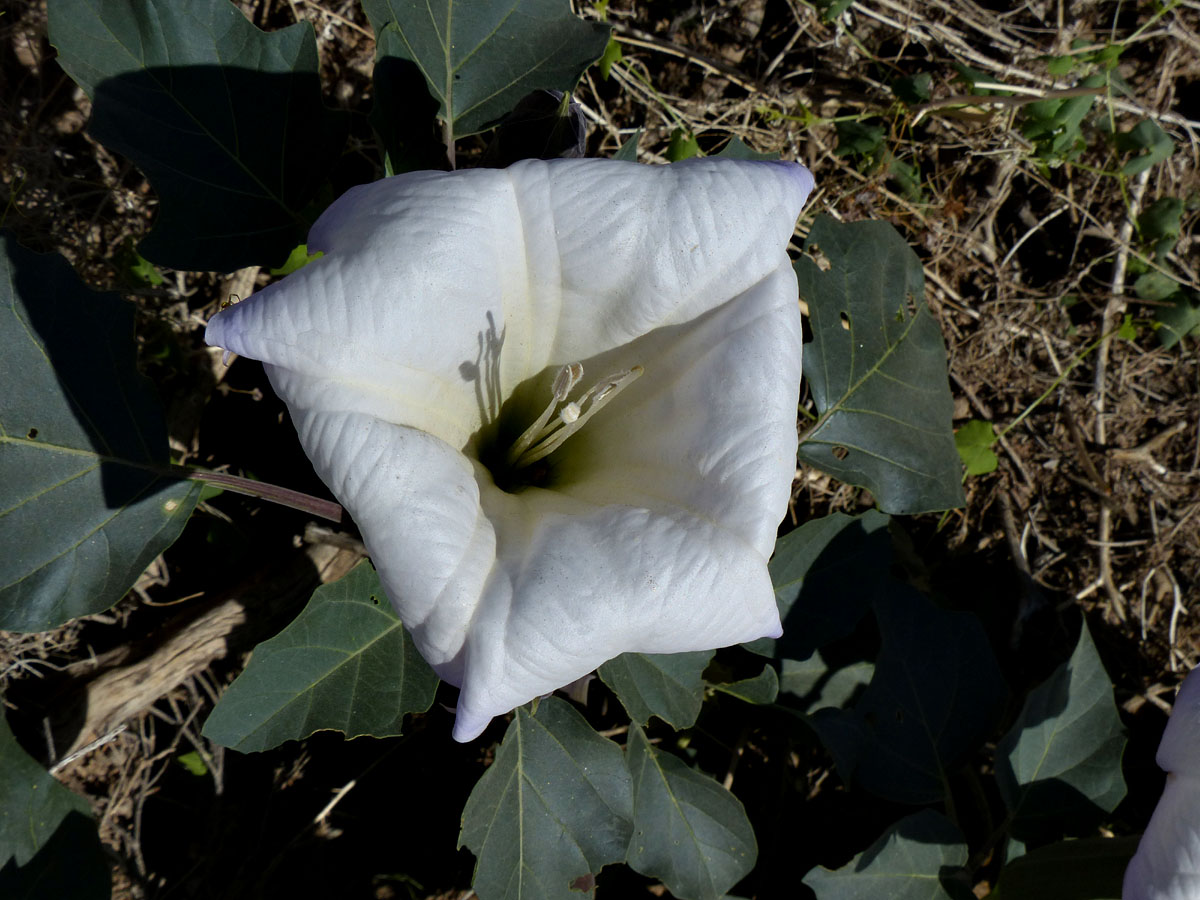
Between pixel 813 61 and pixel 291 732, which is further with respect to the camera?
pixel 813 61

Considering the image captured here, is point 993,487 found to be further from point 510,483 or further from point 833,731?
point 510,483

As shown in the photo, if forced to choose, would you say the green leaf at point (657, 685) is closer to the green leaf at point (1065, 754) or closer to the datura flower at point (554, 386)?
the datura flower at point (554, 386)

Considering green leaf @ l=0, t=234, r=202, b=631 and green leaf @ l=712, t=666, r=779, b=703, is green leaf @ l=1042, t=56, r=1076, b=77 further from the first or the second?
green leaf @ l=0, t=234, r=202, b=631

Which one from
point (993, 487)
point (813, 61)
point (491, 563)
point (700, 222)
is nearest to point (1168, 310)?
point (993, 487)

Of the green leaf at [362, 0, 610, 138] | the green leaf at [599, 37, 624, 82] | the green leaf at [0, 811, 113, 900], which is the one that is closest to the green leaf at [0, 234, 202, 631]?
the green leaf at [0, 811, 113, 900]

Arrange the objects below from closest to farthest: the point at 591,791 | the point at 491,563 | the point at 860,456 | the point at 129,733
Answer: the point at 491,563 < the point at 591,791 < the point at 860,456 < the point at 129,733

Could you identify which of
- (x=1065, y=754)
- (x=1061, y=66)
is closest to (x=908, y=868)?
(x=1065, y=754)

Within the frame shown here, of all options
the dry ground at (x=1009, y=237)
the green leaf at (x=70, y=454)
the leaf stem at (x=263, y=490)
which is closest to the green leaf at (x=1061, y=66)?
the dry ground at (x=1009, y=237)
